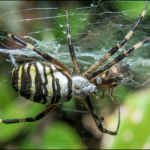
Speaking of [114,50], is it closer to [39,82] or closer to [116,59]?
[116,59]

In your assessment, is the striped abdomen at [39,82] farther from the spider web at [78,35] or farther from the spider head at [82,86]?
the spider web at [78,35]

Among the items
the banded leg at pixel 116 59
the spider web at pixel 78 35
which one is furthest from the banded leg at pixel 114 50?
the spider web at pixel 78 35

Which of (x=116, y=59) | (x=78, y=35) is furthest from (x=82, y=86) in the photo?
(x=78, y=35)

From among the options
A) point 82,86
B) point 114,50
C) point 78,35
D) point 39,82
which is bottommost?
point 82,86

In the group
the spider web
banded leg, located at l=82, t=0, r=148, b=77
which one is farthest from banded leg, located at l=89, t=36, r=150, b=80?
the spider web

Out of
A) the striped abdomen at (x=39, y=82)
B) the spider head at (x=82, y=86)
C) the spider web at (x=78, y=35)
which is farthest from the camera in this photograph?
the spider web at (x=78, y=35)

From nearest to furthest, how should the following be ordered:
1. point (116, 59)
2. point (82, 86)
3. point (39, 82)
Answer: point (39, 82) → point (116, 59) → point (82, 86)
